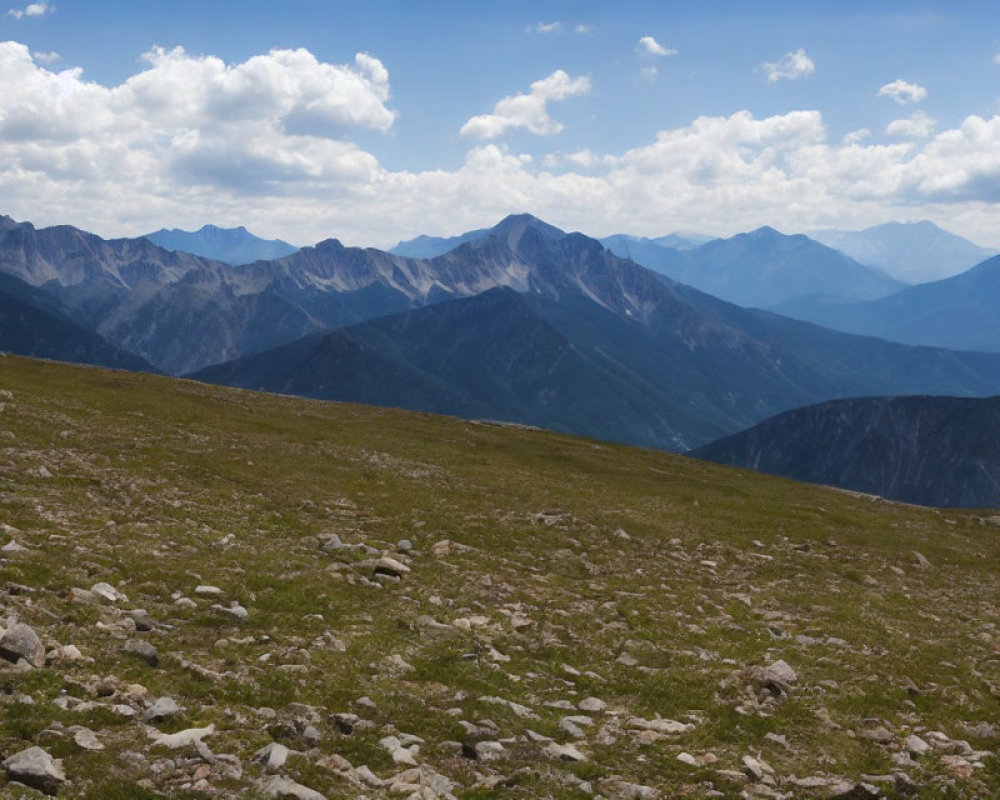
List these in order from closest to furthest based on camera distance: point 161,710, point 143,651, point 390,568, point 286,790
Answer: point 286,790 < point 161,710 < point 143,651 < point 390,568

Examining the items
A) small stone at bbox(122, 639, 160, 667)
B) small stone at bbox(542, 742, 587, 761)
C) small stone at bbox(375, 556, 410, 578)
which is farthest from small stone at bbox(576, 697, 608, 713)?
small stone at bbox(375, 556, 410, 578)

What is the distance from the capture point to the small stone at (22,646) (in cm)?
1291

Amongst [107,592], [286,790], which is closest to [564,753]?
[286,790]

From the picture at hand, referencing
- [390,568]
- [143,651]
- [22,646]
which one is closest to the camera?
[22,646]

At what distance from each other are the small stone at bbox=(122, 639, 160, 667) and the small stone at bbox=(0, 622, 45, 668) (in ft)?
4.90

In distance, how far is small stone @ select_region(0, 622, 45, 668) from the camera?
12.9 meters

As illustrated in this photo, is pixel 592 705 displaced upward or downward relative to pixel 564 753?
downward

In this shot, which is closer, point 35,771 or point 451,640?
point 35,771

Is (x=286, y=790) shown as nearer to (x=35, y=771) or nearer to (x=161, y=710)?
(x=161, y=710)

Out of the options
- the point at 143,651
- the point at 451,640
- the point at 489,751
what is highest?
the point at 143,651

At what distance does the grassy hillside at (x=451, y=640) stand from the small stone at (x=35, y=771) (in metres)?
0.17

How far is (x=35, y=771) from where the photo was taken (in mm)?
9562

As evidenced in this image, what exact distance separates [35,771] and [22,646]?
4.31 m

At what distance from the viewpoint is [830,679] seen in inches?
736
